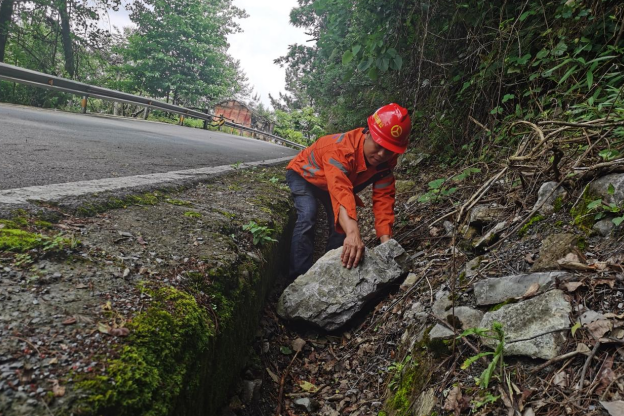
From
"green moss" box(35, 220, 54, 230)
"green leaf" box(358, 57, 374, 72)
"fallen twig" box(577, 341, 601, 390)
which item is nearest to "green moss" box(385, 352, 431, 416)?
"fallen twig" box(577, 341, 601, 390)

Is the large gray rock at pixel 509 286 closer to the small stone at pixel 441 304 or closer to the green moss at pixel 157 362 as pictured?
the small stone at pixel 441 304

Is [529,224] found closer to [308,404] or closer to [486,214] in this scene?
[486,214]

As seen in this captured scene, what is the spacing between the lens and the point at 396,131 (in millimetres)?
3338

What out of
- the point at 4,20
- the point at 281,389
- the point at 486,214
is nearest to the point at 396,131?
the point at 486,214

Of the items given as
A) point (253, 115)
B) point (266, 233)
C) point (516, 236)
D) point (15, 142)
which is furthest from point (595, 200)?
point (253, 115)

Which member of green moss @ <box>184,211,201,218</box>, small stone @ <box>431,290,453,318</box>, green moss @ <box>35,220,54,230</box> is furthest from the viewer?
green moss @ <box>184,211,201,218</box>

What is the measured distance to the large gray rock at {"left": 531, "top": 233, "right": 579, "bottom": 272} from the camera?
1868 millimetres

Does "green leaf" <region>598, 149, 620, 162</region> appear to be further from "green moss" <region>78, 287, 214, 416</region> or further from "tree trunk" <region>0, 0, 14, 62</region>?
"tree trunk" <region>0, 0, 14, 62</region>

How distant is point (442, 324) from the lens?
1.90 meters

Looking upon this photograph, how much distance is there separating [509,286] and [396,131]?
6.10ft

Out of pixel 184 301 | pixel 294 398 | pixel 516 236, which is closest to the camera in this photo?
pixel 184 301

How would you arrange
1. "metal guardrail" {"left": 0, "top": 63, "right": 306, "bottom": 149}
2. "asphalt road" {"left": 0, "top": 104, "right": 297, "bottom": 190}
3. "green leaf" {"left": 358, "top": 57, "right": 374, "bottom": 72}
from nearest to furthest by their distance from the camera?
"asphalt road" {"left": 0, "top": 104, "right": 297, "bottom": 190} → "green leaf" {"left": 358, "top": 57, "right": 374, "bottom": 72} → "metal guardrail" {"left": 0, "top": 63, "right": 306, "bottom": 149}

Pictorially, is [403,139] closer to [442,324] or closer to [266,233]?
[266,233]

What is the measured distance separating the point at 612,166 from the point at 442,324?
52.8 inches
